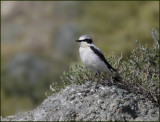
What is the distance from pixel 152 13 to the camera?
27.2m

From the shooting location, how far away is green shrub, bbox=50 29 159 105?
7.21 meters

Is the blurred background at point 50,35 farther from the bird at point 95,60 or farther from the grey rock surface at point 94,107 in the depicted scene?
the grey rock surface at point 94,107

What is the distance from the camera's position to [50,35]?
27.9m

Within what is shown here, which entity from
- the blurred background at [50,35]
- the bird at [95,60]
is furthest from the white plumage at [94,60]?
the blurred background at [50,35]

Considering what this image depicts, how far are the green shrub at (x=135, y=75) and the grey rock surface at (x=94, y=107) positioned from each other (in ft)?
0.76

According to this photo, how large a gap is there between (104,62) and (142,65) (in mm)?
927

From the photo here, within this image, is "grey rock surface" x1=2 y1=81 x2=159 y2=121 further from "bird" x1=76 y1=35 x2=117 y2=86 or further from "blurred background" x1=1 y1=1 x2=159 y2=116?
"blurred background" x1=1 y1=1 x2=159 y2=116

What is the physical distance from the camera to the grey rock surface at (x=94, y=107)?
6434mm

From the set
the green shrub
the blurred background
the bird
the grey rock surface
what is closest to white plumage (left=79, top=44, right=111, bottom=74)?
the bird

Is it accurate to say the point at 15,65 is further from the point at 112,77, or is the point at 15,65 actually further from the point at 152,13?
the point at 112,77

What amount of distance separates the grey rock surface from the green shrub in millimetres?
233

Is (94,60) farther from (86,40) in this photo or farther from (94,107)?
(94,107)

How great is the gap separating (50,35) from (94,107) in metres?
21.6

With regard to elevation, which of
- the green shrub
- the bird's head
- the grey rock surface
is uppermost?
the bird's head
